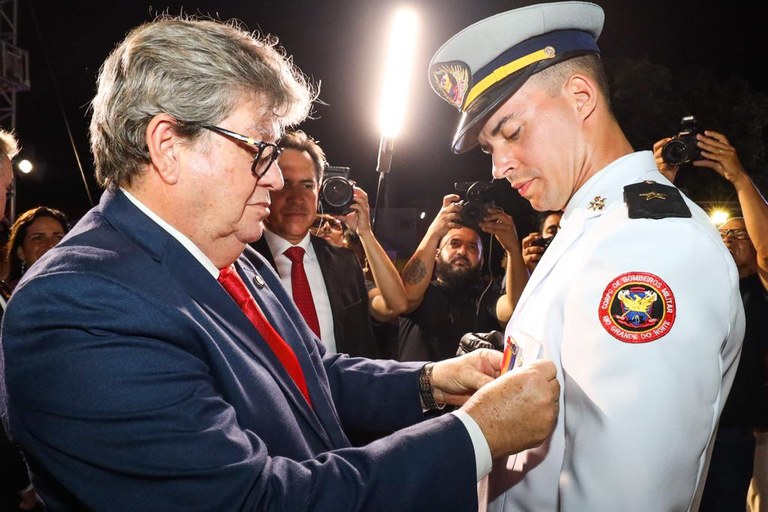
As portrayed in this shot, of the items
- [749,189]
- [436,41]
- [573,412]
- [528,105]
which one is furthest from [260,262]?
[436,41]

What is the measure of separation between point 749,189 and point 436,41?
1741cm

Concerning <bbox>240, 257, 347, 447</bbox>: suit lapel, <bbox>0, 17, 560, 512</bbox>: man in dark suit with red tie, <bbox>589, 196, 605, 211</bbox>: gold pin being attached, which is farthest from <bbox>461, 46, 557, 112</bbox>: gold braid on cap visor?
<bbox>240, 257, 347, 447</bbox>: suit lapel

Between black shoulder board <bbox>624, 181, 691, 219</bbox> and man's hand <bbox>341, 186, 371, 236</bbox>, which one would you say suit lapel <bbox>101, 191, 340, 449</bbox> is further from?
man's hand <bbox>341, 186, 371, 236</bbox>

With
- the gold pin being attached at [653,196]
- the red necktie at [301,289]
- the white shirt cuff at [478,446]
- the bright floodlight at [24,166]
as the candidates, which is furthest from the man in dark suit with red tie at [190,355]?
the bright floodlight at [24,166]

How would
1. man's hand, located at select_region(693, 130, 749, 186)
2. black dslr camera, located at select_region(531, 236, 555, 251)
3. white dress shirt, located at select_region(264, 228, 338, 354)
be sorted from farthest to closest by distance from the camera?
black dslr camera, located at select_region(531, 236, 555, 251), man's hand, located at select_region(693, 130, 749, 186), white dress shirt, located at select_region(264, 228, 338, 354)

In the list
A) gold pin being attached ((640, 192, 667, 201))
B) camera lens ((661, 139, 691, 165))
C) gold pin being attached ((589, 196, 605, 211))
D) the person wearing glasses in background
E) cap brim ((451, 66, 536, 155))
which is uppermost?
cap brim ((451, 66, 536, 155))

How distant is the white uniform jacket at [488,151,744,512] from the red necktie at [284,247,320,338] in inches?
89.4

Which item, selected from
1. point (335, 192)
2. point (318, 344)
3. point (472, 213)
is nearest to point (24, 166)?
point (335, 192)

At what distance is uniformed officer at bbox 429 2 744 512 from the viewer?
1451 mm

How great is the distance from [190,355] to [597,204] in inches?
54.9

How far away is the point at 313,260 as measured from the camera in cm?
409

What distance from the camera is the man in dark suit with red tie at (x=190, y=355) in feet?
4.29

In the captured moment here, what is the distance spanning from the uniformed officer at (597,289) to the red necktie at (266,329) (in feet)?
2.54

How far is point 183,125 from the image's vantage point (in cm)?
170
